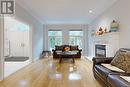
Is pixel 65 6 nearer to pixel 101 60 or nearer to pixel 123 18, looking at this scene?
pixel 123 18

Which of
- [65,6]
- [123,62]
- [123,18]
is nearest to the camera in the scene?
[123,62]

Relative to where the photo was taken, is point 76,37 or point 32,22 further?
point 76,37

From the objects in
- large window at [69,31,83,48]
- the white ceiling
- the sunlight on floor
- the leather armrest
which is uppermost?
the white ceiling

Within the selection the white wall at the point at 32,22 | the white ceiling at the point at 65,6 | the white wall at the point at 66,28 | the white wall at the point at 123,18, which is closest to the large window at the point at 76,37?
the white wall at the point at 66,28

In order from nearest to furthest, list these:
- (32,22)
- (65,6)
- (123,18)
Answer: (123,18) < (65,6) < (32,22)

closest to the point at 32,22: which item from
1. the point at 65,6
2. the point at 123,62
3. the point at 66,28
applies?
the point at 65,6

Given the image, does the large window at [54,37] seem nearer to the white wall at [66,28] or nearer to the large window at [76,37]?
the white wall at [66,28]

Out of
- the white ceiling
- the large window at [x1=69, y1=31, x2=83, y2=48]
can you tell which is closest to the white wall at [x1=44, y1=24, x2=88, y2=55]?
the large window at [x1=69, y1=31, x2=83, y2=48]

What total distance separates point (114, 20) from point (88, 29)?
6765mm

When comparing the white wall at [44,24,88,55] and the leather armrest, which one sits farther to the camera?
the white wall at [44,24,88,55]

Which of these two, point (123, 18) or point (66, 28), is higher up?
point (66, 28)

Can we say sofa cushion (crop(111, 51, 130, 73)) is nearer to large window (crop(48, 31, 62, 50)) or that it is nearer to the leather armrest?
the leather armrest

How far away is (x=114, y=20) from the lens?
20.6 feet

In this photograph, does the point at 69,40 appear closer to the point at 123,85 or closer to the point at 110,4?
the point at 110,4
